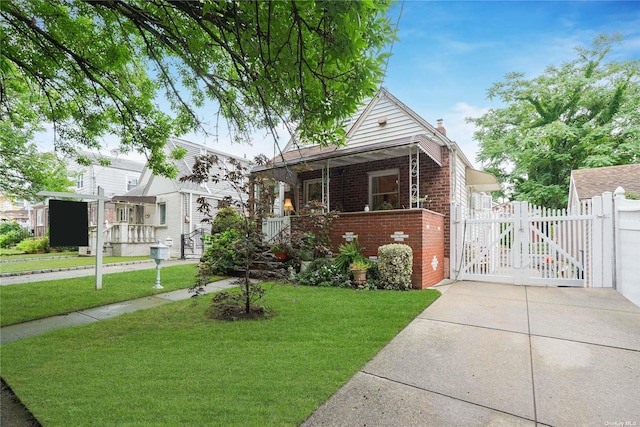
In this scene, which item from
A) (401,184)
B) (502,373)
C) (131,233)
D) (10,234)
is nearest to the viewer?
(502,373)

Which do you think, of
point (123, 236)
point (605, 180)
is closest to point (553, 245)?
point (605, 180)

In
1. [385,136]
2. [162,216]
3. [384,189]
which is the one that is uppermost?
[385,136]

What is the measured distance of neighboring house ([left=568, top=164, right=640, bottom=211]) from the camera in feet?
37.6

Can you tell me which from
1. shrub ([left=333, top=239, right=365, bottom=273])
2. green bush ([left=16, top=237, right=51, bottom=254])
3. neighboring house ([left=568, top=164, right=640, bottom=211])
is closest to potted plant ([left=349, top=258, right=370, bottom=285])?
shrub ([left=333, top=239, right=365, bottom=273])

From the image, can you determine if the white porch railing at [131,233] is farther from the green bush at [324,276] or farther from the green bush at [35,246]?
the green bush at [324,276]

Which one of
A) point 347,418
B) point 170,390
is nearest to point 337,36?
point 347,418

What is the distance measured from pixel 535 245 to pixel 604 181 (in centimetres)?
872

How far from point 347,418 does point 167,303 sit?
4.72 meters

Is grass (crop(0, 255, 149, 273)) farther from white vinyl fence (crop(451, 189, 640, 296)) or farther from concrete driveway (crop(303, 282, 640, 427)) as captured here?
white vinyl fence (crop(451, 189, 640, 296))

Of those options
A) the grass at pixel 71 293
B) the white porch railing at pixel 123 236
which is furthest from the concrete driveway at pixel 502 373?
the white porch railing at pixel 123 236

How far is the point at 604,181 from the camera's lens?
40.4 ft

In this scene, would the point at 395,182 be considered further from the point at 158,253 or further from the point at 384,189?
the point at 158,253

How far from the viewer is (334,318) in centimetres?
458

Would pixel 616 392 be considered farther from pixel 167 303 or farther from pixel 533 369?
pixel 167 303
